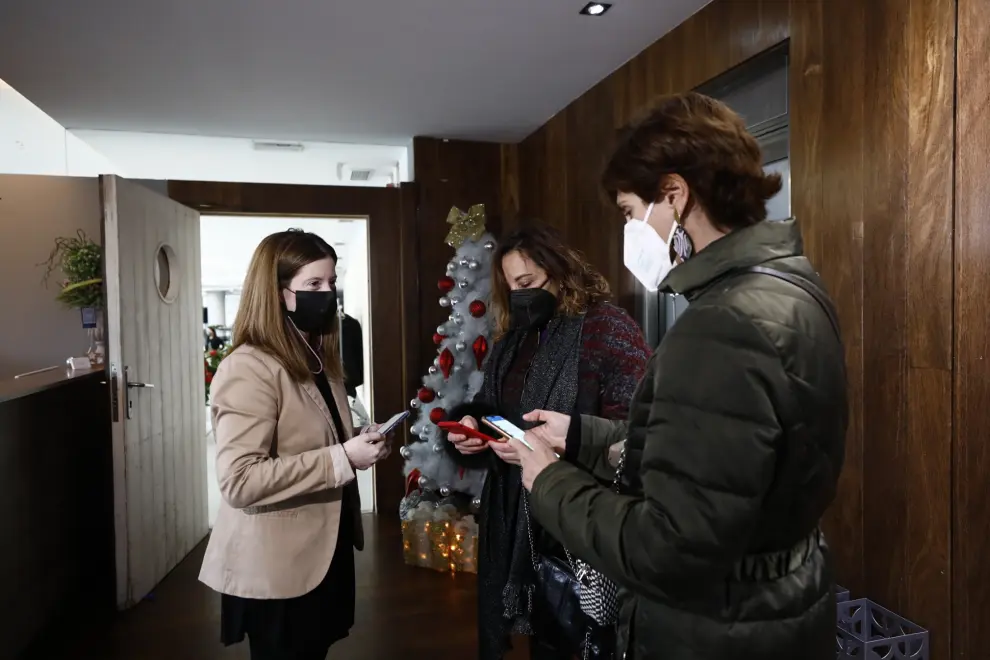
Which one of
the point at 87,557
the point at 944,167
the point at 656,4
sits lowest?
the point at 87,557

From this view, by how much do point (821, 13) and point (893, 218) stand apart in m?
0.67

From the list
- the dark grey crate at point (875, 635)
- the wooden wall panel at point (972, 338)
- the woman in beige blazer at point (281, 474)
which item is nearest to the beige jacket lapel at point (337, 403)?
the woman in beige blazer at point (281, 474)

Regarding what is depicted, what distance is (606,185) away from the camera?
0.96 metres

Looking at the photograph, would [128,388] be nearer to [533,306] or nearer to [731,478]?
[533,306]

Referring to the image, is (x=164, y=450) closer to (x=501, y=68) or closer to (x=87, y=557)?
(x=87, y=557)

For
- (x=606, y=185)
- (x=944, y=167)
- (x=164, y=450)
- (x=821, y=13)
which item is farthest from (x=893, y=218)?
(x=164, y=450)

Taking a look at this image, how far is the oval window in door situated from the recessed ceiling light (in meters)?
2.31

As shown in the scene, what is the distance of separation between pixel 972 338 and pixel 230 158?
4.00 meters

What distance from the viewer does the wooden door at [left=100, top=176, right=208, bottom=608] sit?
2729 mm

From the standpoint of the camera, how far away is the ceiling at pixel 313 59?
2.32 m

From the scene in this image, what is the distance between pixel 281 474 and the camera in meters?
1.32

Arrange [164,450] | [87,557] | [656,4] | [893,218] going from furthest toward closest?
[164,450] < [87,557] < [656,4] < [893,218]

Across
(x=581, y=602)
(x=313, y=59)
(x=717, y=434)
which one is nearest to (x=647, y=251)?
(x=717, y=434)

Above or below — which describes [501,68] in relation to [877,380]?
above
